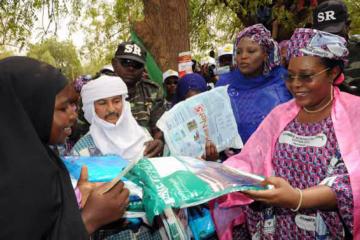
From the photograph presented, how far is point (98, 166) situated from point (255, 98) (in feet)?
4.57

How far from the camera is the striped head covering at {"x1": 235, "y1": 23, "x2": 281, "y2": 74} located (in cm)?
307

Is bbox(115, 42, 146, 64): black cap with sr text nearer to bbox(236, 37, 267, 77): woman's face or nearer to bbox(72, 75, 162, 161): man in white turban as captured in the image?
bbox(72, 75, 162, 161): man in white turban

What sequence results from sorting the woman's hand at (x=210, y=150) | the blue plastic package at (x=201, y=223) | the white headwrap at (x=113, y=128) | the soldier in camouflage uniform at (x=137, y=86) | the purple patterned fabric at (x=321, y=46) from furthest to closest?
the soldier in camouflage uniform at (x=137, y=86) < the white headwrap at (x=113, y=128) < the woman's hand at (x=210, y=150) < the blue plastic package at (x=201, y=223) < the purple patterned fabric at (x=321, y=46)

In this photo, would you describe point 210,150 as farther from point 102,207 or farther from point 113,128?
point 102,207

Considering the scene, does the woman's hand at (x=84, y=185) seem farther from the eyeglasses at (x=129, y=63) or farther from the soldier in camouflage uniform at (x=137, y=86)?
the eyeglasses at (x=129, y=63)

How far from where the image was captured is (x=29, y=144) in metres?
1.44

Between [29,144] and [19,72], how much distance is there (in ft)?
1.00

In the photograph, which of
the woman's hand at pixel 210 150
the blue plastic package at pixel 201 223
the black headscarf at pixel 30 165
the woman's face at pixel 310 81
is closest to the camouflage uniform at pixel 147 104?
the woman's hand at pixel 210 150

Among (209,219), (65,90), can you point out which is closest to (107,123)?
(209,219)

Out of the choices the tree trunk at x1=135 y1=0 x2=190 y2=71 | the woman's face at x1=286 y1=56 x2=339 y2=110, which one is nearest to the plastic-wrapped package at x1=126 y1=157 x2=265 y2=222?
the woman's face at x1=286 y1=56 x2=339 y2=110

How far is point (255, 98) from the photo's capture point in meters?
3.08

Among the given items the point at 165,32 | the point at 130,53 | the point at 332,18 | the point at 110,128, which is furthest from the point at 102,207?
the point at 165,32

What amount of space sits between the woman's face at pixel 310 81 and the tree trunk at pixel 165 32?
13.9ft

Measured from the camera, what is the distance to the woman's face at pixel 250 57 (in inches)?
121
